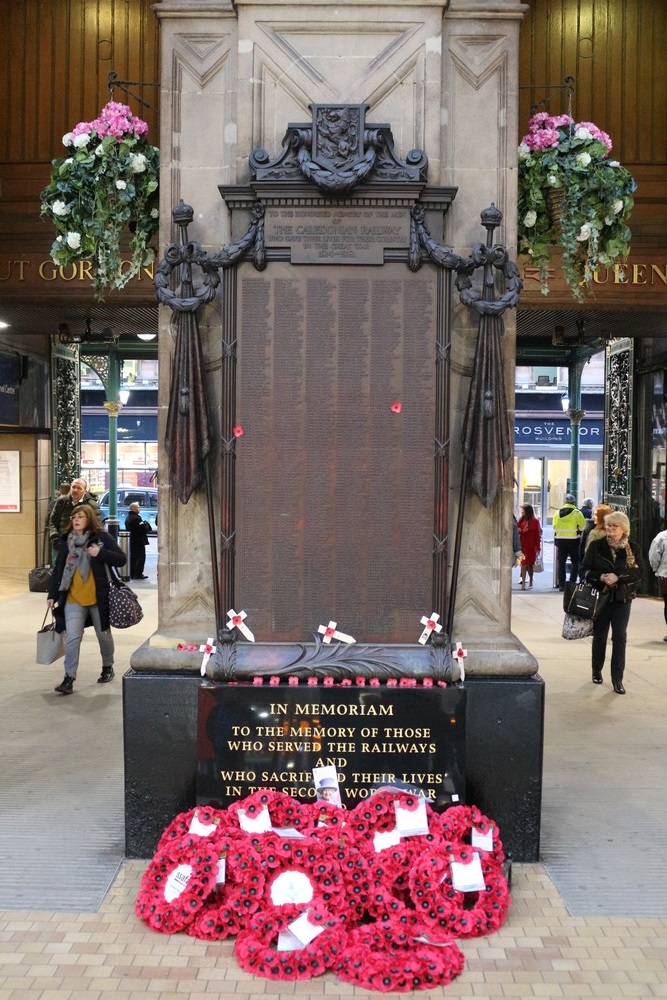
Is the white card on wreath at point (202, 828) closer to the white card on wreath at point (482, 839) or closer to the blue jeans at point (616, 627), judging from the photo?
the white card on wreath at point (482, 839)

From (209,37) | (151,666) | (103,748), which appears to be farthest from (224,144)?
(103,748)

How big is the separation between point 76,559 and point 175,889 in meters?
4.75

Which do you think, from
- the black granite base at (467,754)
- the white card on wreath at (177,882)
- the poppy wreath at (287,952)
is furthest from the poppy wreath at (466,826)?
the white card on wreath at (177,882)

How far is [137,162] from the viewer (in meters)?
5.61

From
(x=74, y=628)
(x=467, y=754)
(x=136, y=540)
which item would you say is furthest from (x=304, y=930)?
(x=136, y=540)

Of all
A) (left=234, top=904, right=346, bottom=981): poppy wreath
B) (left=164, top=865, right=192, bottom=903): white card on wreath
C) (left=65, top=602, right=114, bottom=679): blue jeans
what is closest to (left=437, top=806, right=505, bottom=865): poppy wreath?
(left=234, top=904, right=346, bottom=981): poppy wreath

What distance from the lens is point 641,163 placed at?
11.3 metres

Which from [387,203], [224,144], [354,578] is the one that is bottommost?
[354,578]

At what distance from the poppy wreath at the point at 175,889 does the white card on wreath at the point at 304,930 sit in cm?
48

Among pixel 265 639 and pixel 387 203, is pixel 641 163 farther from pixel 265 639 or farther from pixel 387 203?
pixel 265 639

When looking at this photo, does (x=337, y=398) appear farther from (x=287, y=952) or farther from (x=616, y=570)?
(x=616, y=570)

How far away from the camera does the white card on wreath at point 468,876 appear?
4.60m

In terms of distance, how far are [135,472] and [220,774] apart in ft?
101

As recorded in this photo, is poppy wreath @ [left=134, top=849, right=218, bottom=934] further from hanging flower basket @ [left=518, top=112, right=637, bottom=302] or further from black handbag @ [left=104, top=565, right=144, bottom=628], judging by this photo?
black handbag @ [left=104, top=565, right=144, bottom=628]
